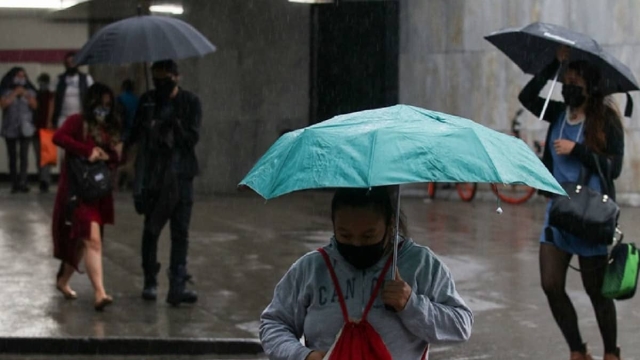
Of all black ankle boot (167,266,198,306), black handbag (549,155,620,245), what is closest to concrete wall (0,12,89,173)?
black ankle boot (167,266,198,306)

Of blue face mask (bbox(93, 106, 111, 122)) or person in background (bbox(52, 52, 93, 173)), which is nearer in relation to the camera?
blue face mask (bbox(93, 106, 111, 122))

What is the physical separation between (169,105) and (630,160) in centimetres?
970

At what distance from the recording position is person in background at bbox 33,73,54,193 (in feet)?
62.6

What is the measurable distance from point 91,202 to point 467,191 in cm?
948

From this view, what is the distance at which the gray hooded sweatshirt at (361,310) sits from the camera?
3791mm

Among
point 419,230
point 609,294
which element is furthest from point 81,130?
point 419,230

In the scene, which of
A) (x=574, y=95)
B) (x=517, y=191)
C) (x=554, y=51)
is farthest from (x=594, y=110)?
(x=517, y=191)

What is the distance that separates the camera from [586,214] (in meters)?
6.89

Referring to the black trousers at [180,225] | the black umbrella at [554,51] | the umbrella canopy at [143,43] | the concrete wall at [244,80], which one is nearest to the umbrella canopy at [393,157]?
the black umbrella at [554,51]

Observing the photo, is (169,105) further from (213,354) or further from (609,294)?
(609,294)

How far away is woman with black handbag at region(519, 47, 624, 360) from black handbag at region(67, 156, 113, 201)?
3.58 metres

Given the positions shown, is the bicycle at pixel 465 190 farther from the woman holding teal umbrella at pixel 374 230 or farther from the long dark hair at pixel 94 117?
the woman holding teal umbrella at pixel 374 230

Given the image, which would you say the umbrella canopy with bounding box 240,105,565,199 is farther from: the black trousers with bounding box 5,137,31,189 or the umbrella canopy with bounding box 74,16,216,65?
A: the black trousers with bounding box 5,137,31,189

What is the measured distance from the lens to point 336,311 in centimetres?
380
